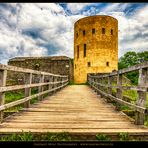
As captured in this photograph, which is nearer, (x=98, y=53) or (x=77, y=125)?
(x=77, y=125)

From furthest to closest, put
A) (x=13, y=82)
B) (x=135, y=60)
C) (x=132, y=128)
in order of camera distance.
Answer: (x=135, y=60), (x=13, y=82), (x=132, y=128)

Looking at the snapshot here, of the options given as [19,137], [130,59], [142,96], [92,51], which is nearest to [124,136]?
[142,96]

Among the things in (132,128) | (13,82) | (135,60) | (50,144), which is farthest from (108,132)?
(135,60)

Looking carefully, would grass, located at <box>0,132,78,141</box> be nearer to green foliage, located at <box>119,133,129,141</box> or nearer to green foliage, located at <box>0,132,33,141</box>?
green foliage, located at <box>0,132,33,141</box>

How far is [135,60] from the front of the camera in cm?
4041

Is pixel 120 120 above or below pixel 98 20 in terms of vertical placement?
below

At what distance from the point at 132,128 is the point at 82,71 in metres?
24.4

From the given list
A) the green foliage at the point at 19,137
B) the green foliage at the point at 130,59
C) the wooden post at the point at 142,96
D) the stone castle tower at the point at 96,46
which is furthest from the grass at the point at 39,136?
the green foliage at the point at 130,59

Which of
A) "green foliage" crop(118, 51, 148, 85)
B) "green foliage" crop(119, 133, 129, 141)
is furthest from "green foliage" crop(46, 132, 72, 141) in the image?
"green foliage" crop(118, 51, 148, 85)

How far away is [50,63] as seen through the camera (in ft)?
93.9

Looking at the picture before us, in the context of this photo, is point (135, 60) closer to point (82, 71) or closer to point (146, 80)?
point (82, 71)

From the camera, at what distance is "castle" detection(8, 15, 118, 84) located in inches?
1073

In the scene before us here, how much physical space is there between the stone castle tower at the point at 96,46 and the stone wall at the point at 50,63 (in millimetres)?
1440

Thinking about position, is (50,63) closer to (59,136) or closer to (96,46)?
(96,46)
